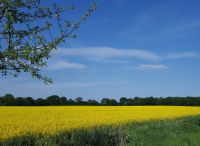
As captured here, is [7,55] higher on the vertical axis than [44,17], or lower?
lower

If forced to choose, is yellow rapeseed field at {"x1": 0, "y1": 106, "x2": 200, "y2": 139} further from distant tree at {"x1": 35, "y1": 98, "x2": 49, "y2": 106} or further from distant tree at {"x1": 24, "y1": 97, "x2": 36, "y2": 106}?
distant tree at {"x1": 35, "y1": 98, "x2": 49, "y2": 106}

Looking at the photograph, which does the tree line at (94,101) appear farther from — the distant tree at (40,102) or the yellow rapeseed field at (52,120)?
the yellow rapeseed field at (52,120)

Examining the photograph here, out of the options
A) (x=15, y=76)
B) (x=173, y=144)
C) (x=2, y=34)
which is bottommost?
(x=173, y=144)

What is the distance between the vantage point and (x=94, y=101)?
3036 inches

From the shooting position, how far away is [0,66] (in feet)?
37.2

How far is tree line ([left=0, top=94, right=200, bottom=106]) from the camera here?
209 ft

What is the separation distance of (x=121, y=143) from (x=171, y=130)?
659 centimetres

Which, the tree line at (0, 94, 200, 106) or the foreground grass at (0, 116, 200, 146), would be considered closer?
the foreground grass at (0, 116, 200, 146)

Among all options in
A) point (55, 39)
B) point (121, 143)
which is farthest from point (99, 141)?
point (55, 39)

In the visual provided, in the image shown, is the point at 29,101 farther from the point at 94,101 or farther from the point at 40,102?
the point at 94,101

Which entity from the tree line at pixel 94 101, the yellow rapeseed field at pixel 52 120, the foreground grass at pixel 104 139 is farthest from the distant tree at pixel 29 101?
the foreground grass at pixel 104 139

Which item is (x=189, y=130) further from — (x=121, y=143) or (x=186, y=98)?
(x=186, y=98)

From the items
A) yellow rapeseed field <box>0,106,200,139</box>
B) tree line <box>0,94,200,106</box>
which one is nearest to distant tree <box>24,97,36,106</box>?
tree line <box>0,94,200,106</box>

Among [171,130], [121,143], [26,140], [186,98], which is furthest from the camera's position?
[186,98]
